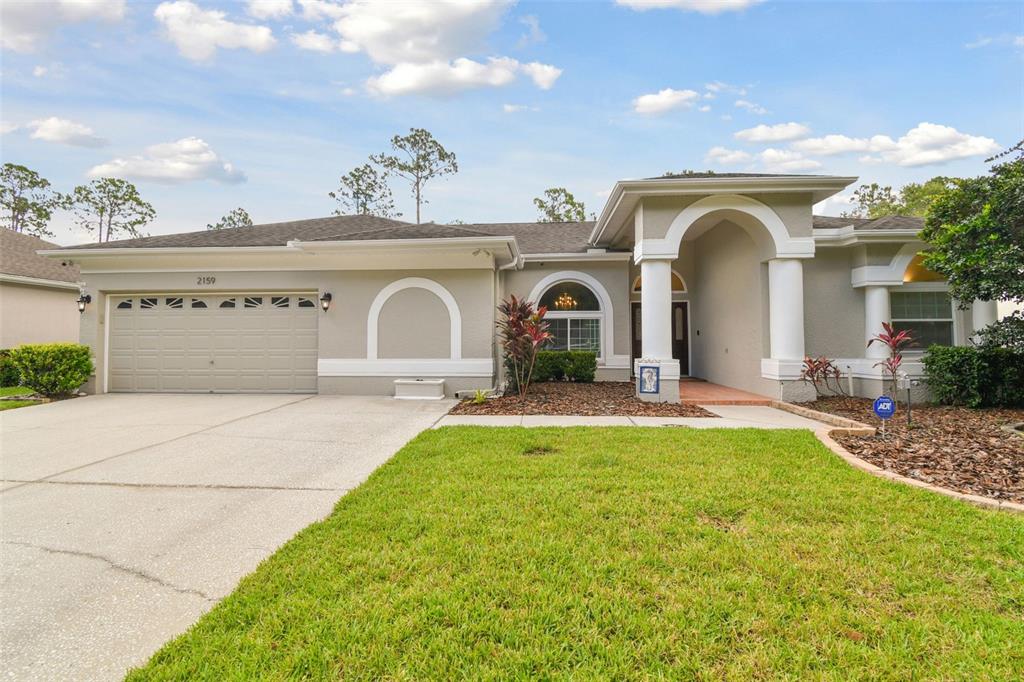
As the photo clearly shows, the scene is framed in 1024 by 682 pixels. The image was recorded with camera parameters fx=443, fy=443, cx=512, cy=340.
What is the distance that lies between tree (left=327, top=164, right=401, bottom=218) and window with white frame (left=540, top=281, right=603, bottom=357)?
2255cm

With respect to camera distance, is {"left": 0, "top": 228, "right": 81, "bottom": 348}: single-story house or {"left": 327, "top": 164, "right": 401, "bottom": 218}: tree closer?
{"left": 0, "top": 228, "right": 81, "bottom": 348}: single-story house

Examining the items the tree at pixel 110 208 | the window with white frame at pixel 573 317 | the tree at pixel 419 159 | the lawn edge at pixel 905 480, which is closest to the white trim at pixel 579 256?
the window with white frame at pixel 573 317

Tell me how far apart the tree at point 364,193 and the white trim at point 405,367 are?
23762 millimetres

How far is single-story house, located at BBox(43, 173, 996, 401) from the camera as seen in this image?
8867 mm

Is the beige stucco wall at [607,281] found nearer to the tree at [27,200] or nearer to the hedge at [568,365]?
the hedge at [568,365]

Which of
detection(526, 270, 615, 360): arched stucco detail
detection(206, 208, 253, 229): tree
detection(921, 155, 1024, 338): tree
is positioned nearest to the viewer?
detection(921, 155, 1024, 338): tree

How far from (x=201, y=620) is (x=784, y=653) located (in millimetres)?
2814

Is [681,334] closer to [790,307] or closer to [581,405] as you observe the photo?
[790,307]

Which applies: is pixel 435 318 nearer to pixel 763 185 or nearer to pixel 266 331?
pixel 266 331

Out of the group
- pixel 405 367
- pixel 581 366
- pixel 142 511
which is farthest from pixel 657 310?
pixel 142 511

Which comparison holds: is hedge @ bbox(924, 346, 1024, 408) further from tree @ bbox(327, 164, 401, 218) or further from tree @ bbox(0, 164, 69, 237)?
tree @ bbox(0, 164, 69, 237)

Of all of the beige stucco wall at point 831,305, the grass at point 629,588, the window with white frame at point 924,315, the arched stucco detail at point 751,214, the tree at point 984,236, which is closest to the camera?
the grass at point 629,588

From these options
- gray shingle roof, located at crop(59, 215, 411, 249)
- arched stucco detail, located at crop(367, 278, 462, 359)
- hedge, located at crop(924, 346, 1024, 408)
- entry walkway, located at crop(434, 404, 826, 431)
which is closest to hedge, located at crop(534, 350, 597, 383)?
arched stucco detail, located at crop(367, 278, 462, 359)

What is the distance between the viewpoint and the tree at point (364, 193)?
31.3 metres
